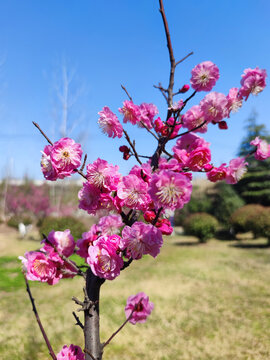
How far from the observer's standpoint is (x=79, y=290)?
263 inches

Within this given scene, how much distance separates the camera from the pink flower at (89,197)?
1.48 meters

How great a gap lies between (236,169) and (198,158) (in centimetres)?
29

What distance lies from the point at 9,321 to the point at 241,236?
1345 cm

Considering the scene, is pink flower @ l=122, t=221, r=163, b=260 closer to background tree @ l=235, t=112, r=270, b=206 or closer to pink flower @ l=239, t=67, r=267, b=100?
pink flower @ l=239, t=67, r=267, b=100

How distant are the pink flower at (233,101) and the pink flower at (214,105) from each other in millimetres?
80

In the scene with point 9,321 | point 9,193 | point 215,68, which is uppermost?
point 215,68

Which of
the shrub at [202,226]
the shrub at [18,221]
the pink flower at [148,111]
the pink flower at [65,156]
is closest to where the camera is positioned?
the pink flower at [65,156]

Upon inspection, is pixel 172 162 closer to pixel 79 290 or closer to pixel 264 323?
pixel 264 323

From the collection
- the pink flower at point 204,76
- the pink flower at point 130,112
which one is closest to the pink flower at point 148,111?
the pink flower at point 130,112

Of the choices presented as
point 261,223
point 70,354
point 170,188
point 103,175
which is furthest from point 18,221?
point 170,188

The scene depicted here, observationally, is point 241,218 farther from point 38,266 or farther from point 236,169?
point 38,266

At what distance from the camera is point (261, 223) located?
1260 centimetres

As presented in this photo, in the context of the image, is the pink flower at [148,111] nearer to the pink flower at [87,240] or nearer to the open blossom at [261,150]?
the open blossom at [261,150]

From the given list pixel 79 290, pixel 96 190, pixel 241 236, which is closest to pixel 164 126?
pixel 96 190
